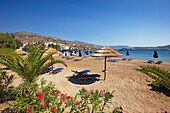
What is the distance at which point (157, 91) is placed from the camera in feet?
14.7

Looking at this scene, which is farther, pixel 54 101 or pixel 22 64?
pixel 22 64

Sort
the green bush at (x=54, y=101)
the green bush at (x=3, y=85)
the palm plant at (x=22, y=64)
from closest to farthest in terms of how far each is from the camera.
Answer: the green bush at (x=54, y=101)
the palm plant at (x=22, y=64)
the green bush at (x=3, y=85)

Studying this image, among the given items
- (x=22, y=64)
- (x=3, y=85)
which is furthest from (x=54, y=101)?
(x=3, y=85)

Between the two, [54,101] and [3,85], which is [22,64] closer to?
[3,85]

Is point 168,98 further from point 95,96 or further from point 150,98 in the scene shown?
point 95,96

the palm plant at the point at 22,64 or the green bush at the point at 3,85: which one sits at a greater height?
the palm plant at the point at 22,64

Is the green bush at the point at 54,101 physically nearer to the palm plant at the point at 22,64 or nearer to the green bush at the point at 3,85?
the palm plant at the point at 22,64

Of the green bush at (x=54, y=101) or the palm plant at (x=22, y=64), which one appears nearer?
the green bush at (x=54, y=101)

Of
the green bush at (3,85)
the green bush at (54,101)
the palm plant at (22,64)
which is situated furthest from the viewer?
the green bush at (3,85)

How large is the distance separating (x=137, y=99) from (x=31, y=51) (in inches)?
222

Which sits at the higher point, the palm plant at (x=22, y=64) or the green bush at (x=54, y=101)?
the palm plant at (x=22, y=64)

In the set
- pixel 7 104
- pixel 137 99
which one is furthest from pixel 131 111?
pixel 7 104

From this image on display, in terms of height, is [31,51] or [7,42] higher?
[7,42]

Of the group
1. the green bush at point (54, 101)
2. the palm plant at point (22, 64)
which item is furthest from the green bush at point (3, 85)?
the green bush at point (54, 101)
